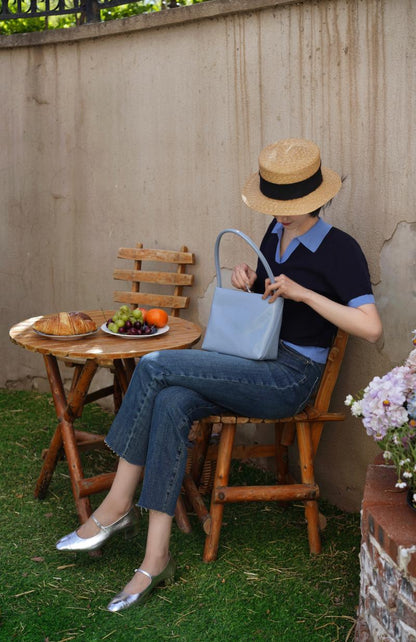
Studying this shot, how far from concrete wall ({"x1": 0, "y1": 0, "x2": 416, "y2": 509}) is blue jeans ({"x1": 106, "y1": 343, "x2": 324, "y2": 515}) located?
2.10 ft

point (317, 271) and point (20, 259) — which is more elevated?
point (317, 271)

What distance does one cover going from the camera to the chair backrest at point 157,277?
14.3 feet

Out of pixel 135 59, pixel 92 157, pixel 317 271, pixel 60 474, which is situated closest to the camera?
pixel 317 271

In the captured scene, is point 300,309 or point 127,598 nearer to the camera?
point 127,598

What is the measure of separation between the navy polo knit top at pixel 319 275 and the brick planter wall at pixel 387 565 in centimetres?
75

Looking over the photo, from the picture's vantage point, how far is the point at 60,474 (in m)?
4.20

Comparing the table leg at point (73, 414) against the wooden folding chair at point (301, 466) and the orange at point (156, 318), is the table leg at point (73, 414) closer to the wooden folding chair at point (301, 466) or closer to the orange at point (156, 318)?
the orange at point (156, 318)

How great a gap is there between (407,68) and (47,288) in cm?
310

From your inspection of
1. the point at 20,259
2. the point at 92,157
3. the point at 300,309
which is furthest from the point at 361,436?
the point at 20,259

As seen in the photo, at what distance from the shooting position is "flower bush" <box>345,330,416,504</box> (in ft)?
7.68

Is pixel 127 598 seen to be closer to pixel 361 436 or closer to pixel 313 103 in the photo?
pixel 361 436

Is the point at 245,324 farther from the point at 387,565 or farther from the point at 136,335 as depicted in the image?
the point at 387,565

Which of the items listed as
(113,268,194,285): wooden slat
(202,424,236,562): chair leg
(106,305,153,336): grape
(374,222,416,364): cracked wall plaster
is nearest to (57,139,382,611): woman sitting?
(202,424,236,562): chair leg

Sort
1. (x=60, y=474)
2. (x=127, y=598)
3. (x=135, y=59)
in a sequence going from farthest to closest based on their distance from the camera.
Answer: (x=135, y=59), (x=60, y=474), (x=127, y=598)
